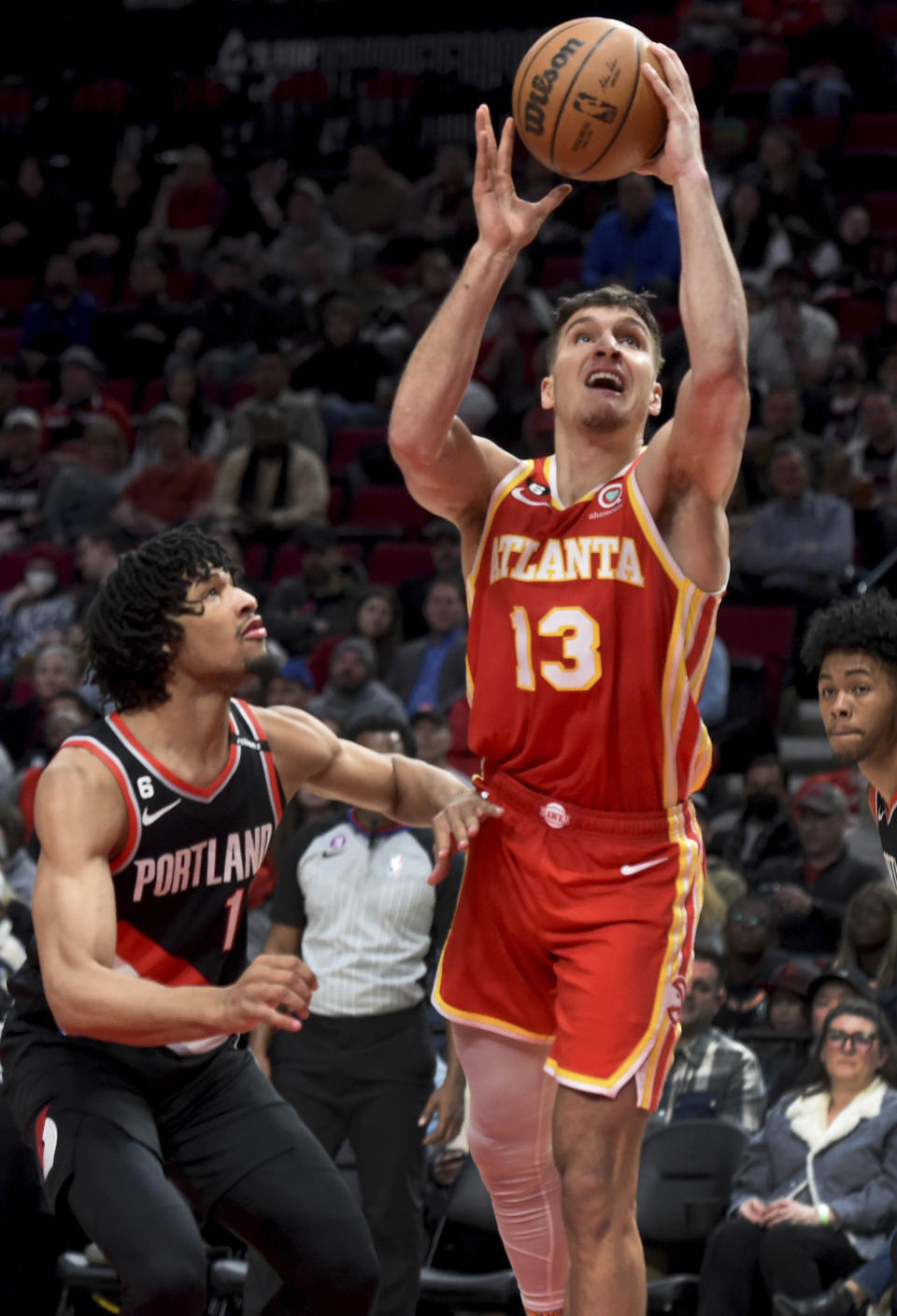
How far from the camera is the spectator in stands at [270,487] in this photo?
457 inches

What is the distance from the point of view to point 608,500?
391cm

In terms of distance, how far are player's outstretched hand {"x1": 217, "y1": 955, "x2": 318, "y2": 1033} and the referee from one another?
268cm

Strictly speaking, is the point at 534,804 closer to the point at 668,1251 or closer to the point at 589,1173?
the point at 589,1173

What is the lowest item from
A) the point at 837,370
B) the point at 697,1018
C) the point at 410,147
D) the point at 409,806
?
the point at 697,1018

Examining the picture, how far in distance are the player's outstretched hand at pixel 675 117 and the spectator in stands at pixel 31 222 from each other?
543 inches

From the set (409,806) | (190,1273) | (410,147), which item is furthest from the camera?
(410,147)

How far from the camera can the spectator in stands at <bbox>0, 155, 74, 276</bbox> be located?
16734mm

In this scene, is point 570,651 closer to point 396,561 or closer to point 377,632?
point 377,632

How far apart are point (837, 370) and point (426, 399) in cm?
813

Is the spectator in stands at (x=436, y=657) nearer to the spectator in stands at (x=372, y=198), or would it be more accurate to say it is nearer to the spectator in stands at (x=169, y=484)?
the spectator in stands at (x=169, y=484)

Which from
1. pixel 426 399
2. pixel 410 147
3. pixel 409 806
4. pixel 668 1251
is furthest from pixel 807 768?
pixel 410 147

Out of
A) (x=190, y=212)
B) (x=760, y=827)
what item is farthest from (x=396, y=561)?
(x=190, y=212)

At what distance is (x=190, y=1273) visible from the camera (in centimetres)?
359

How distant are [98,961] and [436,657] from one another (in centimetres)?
630
